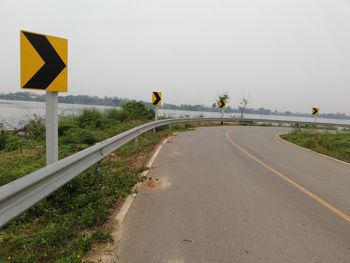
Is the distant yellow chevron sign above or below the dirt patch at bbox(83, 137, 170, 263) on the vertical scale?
above

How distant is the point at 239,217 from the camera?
19.4 ft

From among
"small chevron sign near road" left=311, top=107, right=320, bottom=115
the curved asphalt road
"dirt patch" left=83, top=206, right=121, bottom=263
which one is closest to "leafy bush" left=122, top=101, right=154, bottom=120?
"small chevron sign near road" left=311, top=107, right=320, bottom=115

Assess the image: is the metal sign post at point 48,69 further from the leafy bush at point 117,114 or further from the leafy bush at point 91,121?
the leafy bush at point 117,114

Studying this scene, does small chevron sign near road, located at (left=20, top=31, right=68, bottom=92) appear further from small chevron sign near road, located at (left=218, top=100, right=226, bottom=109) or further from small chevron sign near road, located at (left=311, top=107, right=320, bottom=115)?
small chevron sign near road, located at (left=311, top=107, right=320, bottom=115)

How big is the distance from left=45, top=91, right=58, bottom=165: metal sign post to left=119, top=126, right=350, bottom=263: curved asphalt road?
1.60 metres

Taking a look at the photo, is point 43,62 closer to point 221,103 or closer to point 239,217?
point 239,217

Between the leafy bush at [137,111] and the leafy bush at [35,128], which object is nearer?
the leafy bush at [35,128]

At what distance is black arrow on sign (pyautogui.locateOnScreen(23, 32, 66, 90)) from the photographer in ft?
17.0

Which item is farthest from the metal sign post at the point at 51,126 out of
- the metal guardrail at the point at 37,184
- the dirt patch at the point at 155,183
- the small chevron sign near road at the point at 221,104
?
the small chevron sign near road at the point at 221,104

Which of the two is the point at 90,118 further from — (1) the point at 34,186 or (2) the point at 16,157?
(1) the point at 34,186

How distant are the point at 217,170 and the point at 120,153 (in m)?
4.65

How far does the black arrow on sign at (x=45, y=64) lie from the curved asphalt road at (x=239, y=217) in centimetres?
252

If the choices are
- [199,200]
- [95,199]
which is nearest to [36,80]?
[95,199]

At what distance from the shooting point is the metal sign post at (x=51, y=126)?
564 cm
